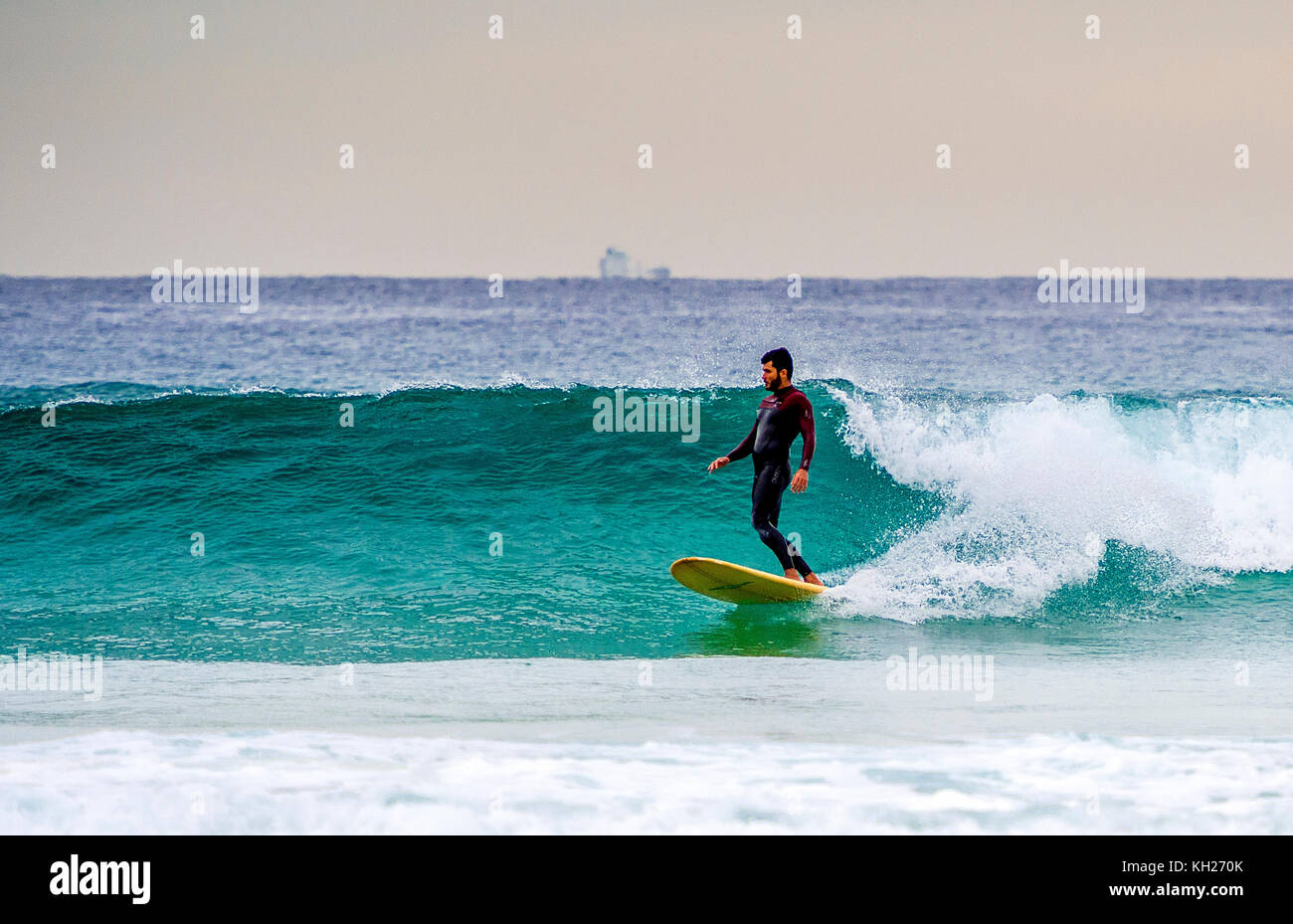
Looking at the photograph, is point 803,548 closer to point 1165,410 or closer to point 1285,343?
point 1165,410

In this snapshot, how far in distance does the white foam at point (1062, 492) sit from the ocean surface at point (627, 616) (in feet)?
0.14

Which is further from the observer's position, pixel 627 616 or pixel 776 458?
pixel 627 616

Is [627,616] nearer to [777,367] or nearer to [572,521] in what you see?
[777,367]

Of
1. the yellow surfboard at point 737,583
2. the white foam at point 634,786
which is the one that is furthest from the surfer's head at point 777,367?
the white foam at point 634,786

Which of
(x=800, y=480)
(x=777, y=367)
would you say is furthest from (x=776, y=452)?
(x=777, y=367)

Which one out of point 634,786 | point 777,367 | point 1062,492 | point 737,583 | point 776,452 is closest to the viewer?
point 634,786

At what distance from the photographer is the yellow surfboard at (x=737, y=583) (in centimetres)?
830

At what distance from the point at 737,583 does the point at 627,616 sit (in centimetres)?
88

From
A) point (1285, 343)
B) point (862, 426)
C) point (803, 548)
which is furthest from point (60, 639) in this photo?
point (1285, 343)

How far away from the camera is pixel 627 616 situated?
868cm

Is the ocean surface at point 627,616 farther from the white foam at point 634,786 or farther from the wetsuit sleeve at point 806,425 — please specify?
the wetsuit sleeve at point 806,425

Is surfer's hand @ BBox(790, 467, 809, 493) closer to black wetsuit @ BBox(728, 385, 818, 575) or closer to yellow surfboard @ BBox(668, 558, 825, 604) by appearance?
black wetsuit @ BBox(728, 385, 818, 575)

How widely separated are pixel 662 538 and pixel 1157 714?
225 inches

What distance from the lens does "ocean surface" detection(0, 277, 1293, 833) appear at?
14.8 ft
